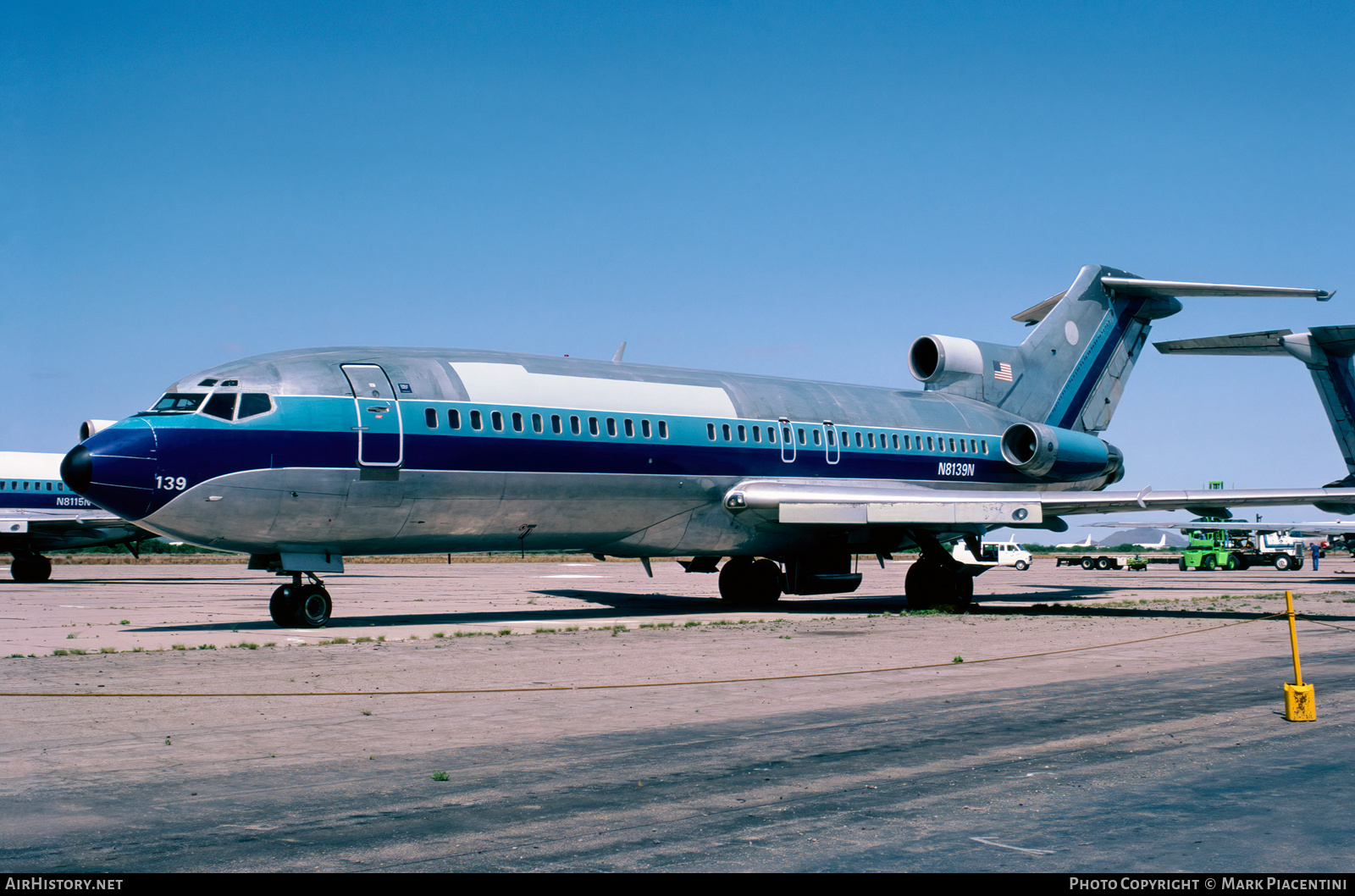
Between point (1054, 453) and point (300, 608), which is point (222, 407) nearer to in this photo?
point (300, 608)

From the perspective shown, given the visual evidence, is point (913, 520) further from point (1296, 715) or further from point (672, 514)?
point (1296, 715)

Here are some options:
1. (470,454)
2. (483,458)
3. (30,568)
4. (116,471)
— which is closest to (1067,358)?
(483,458)

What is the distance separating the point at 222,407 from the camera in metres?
18.0

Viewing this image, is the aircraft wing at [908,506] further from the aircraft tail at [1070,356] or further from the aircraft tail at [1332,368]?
the aircraft tail at [1332,368]

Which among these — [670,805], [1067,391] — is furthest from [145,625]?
[1067,391]

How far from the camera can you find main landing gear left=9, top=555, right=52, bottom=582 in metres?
40.2

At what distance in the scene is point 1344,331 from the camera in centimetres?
3453

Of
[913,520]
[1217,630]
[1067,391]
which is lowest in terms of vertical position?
[1217,630]

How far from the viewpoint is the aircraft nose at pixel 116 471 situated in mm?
16781

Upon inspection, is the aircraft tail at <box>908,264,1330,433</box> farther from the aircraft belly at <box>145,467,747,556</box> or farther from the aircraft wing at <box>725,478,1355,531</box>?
the aircraft belly at <box>145,467,747,556</box>

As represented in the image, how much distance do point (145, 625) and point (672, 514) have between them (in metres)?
9.91

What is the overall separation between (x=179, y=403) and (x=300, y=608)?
12.7 feet

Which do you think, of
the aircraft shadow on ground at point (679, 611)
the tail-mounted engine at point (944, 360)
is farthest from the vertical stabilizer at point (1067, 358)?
the aircraft shadow on ground at point (679, 611)

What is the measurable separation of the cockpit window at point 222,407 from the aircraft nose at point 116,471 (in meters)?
0.99
